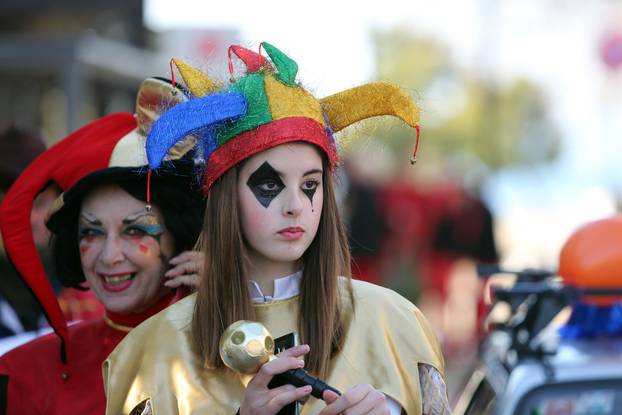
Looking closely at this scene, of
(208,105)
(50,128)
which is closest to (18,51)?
(50,128)

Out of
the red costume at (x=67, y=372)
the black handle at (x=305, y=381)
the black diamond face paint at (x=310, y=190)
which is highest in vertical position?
the black diamond face paint at (x=310, y=190)

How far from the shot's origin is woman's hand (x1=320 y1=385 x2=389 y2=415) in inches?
92.4

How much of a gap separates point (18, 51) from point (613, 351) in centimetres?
585

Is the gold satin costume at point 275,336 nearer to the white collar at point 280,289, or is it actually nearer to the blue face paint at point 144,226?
the white collar at point 280,289

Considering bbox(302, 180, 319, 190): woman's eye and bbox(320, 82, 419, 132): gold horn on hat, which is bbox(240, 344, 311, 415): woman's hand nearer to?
bbox(302, 180, 319, 190): woman's eye

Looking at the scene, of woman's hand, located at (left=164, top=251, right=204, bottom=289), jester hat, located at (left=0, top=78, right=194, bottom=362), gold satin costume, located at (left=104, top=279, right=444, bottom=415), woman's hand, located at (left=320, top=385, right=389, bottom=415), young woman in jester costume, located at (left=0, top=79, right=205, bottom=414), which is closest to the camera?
woman's hand, located at (left=320, top=385, right=389, bottom=415)

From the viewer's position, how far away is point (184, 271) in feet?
10.2

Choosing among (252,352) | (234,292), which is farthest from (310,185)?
(252,352)

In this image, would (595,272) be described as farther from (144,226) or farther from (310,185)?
(144,226)

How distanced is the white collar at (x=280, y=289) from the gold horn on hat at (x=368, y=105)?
417 millimetres

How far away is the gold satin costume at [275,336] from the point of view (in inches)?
103

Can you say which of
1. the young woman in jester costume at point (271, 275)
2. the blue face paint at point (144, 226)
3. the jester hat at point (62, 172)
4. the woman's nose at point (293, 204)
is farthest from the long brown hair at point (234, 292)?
the jester hat at point (62, 172)

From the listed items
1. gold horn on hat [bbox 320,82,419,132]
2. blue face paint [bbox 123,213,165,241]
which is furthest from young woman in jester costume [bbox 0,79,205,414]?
gold horn on hat [bbox 320,82,419,132]

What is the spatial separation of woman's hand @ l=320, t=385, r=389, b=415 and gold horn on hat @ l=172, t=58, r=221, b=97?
2.88 feet
